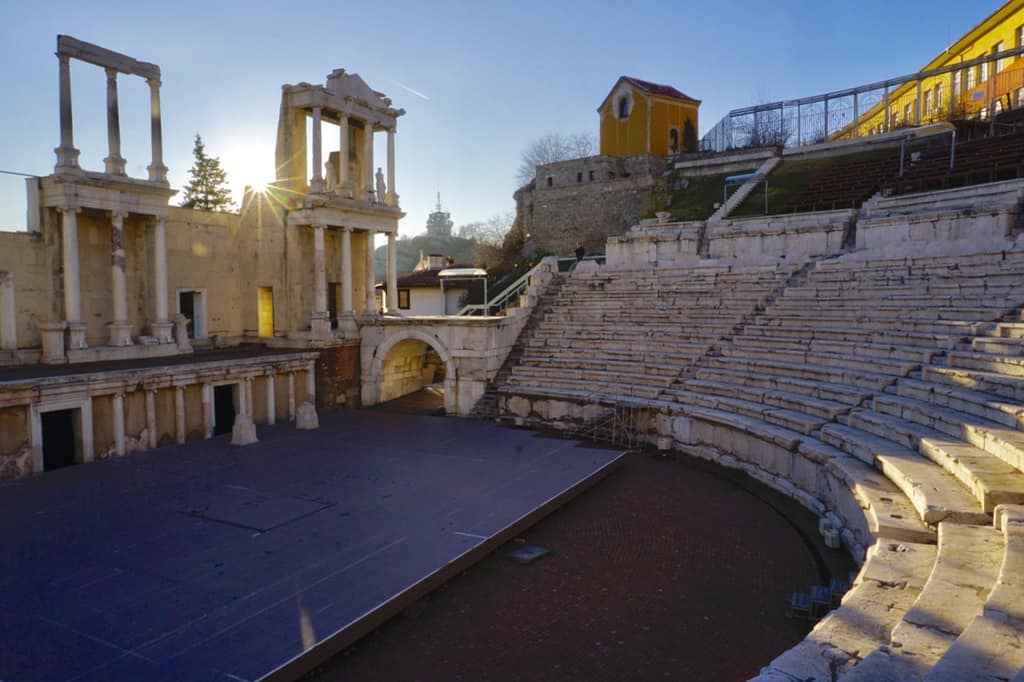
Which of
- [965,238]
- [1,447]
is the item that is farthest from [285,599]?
[965,238]

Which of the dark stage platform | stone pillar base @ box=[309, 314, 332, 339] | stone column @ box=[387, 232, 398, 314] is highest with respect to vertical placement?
stone column @ box=[387, 232, 398, 314]

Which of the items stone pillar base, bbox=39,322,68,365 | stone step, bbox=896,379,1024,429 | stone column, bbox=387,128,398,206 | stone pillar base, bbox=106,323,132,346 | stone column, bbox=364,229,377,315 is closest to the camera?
stone step, bbox=896,379,1024,429

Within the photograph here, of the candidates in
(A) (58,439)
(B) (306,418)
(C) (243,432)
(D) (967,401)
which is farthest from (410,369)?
(D) (967,401)

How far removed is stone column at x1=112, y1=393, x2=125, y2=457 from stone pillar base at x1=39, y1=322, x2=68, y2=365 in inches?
125

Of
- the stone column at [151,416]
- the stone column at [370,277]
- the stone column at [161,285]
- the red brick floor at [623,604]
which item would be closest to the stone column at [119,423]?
the stone column at [151,416]

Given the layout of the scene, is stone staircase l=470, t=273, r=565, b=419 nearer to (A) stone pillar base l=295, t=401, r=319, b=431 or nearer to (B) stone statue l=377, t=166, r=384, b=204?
(A) stone pillar base l=295, t=401, r=319, b=431

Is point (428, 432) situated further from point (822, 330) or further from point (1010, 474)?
point (1010, 474)

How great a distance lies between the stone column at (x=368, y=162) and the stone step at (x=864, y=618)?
20.2 metres

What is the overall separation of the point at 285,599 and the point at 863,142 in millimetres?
33407

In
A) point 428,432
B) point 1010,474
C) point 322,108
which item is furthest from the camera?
point 322,108

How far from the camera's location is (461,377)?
799 inches

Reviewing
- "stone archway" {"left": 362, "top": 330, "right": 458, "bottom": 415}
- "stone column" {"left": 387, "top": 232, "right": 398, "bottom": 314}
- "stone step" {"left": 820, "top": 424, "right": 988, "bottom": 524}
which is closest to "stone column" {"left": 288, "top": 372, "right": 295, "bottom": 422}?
"stone archway" {"left": 362, "top": 330, "right": 458, "bottom": 415}

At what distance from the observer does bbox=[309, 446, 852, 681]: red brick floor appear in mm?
6938

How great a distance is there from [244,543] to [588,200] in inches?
1256
